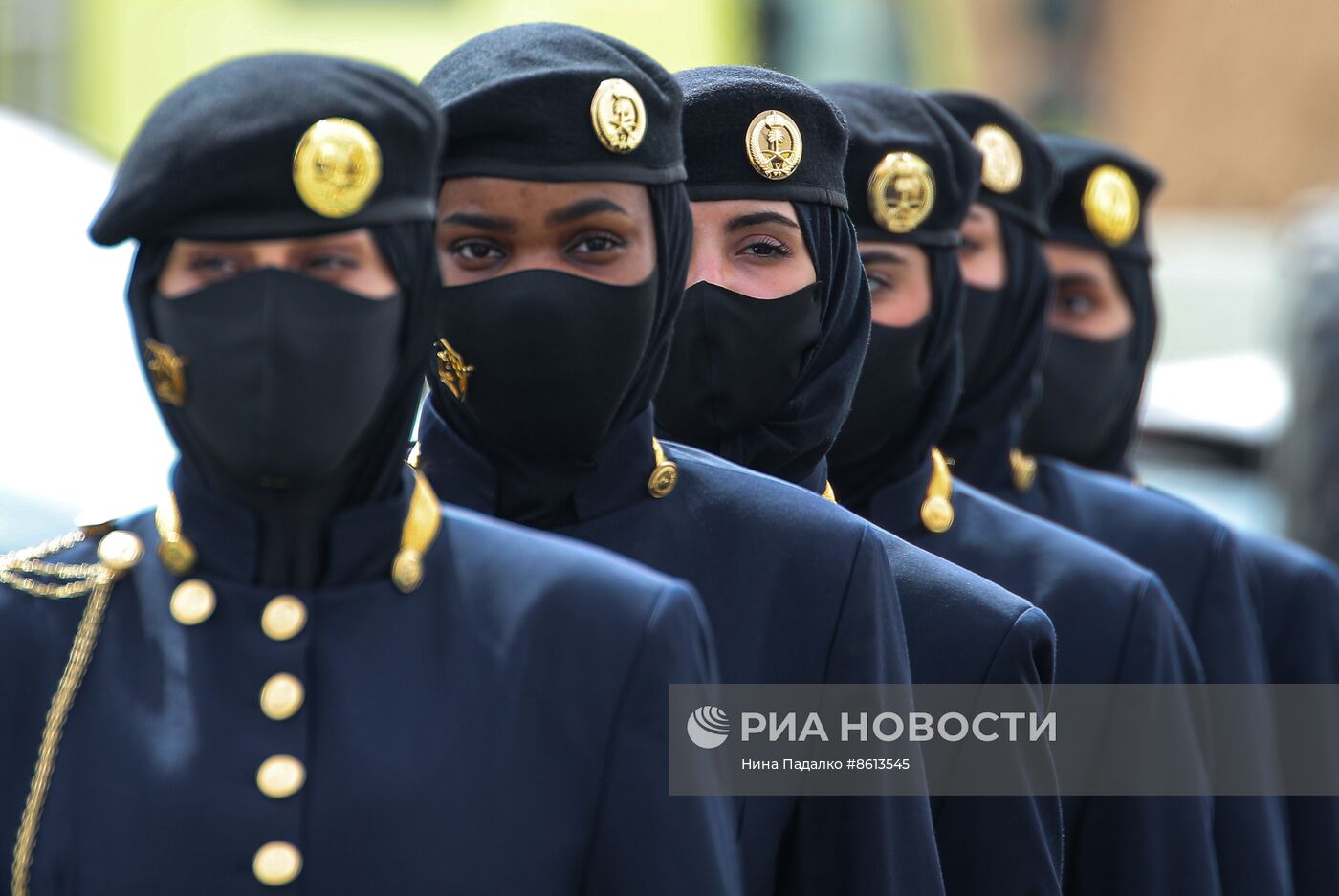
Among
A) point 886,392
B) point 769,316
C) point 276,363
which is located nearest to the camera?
point 276,363

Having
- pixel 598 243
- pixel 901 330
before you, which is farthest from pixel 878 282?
pixel 598 243

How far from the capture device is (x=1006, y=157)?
4.14 metres

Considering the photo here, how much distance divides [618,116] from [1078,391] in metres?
2.22

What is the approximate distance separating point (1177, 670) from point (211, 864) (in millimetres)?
2005

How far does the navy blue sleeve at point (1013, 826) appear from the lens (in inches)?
120

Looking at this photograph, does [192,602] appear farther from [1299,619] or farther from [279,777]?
[1299,619]

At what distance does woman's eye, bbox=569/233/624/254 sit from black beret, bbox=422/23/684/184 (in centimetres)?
7

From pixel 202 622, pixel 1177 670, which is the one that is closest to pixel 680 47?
pixel 1177 670

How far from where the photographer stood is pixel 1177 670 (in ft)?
12.0

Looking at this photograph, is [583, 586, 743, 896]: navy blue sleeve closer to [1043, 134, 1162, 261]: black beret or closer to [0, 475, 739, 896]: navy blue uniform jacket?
[0, 475, 739, 896]: navy blue uniform jacket

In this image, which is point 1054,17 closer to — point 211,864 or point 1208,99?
point 1208,99

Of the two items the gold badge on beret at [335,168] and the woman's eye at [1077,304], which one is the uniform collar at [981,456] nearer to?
the woman's eye at [1077,304]

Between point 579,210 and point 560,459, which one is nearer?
point 579,210

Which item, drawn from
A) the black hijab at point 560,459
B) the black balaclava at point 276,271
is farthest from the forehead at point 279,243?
the black hijab at point 560,459
